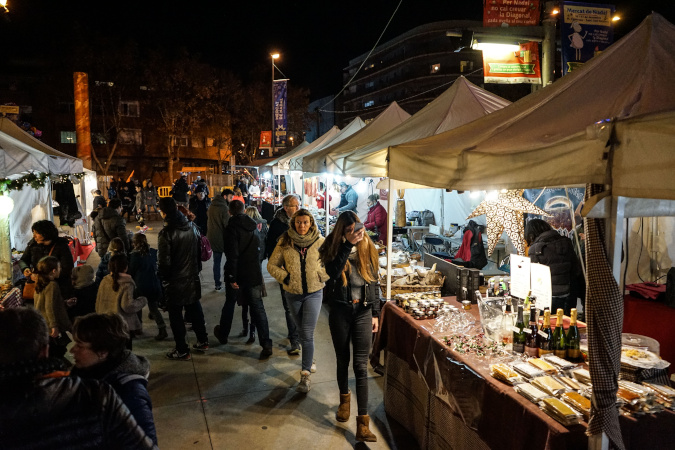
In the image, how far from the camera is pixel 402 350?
4.09 metres

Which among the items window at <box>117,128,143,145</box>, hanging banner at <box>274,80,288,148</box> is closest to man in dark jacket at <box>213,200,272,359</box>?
hanging banner at <box>274,80,288,148</box>

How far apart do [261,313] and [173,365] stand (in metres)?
1.26

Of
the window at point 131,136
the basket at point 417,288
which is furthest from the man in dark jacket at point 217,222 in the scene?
the window at point 131,136

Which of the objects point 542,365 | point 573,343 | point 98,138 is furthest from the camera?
point 98,138

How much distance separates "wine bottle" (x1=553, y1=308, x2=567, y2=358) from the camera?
3.04m

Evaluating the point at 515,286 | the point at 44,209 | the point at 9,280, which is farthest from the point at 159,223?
the point at 515,286

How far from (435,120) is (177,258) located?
12.3 feet

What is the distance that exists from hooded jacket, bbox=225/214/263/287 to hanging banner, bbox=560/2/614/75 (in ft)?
18.4

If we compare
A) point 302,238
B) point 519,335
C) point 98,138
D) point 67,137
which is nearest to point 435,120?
point 302,238

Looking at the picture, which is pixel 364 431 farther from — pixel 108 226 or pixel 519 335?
pixel 108 226

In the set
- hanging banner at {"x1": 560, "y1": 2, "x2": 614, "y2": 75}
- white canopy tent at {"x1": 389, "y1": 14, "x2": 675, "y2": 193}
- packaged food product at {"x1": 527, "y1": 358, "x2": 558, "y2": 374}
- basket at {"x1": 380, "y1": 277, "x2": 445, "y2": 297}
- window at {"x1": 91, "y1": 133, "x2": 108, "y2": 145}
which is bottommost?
packaged food product at {"x1": 527, "y1": 358, "x2": 558, "y2": 374}

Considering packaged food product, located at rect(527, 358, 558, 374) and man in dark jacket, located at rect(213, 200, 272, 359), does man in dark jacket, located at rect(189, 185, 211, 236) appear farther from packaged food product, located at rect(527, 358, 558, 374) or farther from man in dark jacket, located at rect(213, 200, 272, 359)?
packaged food product, located at rect(527, 358, 558, 374)

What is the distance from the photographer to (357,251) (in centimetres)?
391

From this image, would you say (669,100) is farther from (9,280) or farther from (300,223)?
(9,280)
